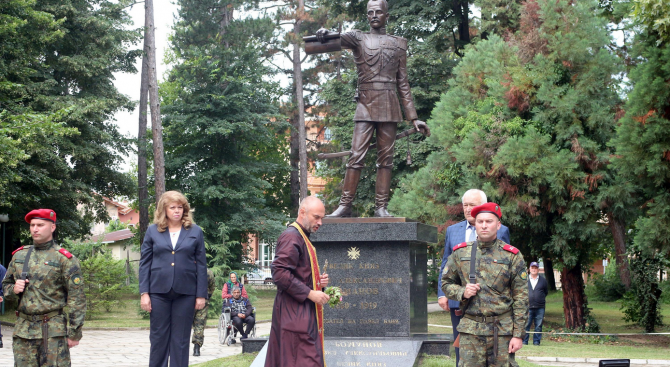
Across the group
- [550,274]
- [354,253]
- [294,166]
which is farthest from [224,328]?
[550,274]

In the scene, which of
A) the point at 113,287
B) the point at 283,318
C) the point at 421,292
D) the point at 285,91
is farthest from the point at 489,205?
the point at 285,91

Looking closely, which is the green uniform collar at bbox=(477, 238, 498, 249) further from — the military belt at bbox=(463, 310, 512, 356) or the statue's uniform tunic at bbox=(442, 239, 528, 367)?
the military belt at bbox=(463, 310, 512, 356)

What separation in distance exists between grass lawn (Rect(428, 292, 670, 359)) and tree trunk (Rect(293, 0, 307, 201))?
435 inches

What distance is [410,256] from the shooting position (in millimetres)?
8742

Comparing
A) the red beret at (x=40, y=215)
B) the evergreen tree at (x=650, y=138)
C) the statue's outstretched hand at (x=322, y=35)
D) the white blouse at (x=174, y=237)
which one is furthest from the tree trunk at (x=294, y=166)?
the red beret at (x=40, y=215)

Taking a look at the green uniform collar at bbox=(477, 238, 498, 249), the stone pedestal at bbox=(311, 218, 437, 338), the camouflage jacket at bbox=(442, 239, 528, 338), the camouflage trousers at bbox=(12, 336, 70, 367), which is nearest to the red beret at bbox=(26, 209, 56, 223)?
the camouflage trousers at bbox=(12, 336, 70, 367)

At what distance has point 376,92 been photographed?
946 centimetres

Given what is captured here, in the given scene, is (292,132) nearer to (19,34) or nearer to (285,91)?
(285,91)

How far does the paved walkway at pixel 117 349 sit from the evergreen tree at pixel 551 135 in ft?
25.0

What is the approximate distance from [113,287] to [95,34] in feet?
30.4

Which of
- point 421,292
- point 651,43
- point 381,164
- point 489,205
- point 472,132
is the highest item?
point 651,43

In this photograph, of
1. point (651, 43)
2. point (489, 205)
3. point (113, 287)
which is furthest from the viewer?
point (113, 287)

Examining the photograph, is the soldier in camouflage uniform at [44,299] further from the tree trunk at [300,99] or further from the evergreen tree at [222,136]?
the tree trunk at [300,99]

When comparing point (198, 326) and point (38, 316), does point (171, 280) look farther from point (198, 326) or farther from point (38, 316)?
point (198, 326)
